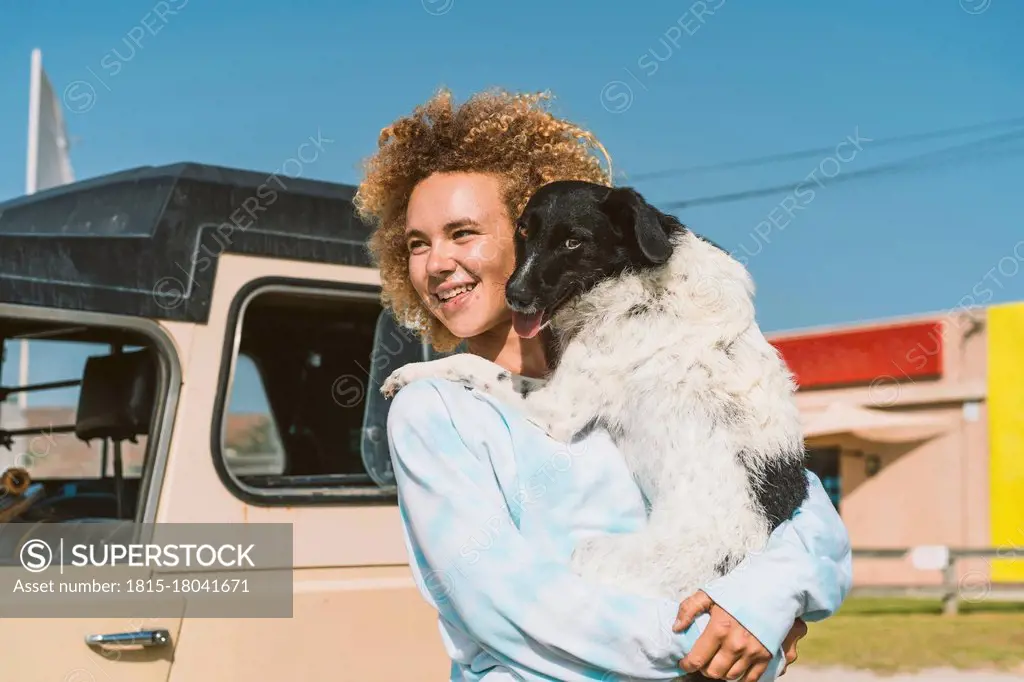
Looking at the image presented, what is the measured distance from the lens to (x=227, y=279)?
4.05 meters

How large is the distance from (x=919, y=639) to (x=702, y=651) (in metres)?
11.7

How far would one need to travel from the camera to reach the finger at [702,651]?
1739 mm

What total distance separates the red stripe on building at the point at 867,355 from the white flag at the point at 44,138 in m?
12.6

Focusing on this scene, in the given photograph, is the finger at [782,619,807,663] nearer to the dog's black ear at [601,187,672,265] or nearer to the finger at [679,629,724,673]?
the finger at [679,629,724,673]

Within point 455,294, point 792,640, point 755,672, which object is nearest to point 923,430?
point 455,294

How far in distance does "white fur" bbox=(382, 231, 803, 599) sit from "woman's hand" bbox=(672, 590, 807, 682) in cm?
18

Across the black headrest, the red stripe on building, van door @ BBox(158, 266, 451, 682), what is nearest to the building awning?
the red stripe on building

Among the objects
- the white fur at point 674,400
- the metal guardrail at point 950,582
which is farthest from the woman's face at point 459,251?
the metal guardrail at point 950,582

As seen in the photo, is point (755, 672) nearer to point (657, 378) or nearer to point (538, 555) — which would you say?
point (538, 555)

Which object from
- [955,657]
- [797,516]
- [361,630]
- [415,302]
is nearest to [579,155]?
[415,302]

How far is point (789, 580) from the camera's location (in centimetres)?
184

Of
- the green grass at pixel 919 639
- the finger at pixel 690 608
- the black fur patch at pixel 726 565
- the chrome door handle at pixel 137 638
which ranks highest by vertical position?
the black fur patch at pixel 726 565

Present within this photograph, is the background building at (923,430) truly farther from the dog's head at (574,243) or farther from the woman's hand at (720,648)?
A: the woman's hand at (720,648)

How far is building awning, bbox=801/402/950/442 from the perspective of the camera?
20.5 m
